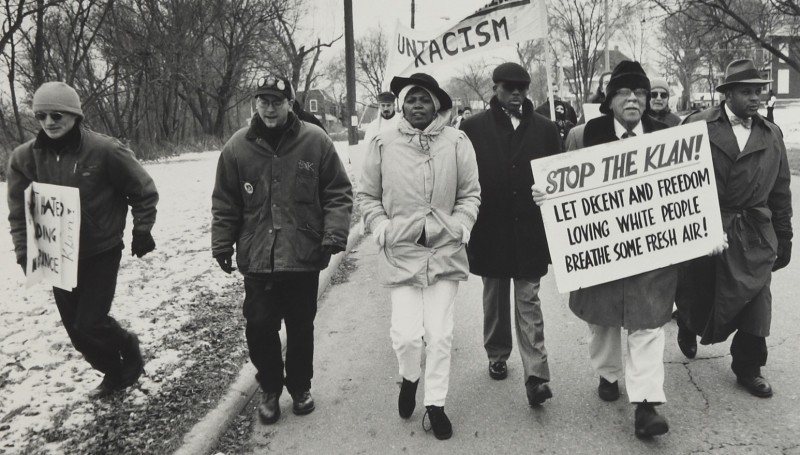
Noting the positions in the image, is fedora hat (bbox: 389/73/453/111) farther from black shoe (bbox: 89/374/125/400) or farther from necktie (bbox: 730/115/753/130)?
black shoe (bbox: 89/374/125/400)

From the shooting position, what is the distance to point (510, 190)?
4.05m

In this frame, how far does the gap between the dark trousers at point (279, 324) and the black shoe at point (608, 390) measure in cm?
183

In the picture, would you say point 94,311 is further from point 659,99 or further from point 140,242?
point 659,99

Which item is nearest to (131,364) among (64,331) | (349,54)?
(64,331)

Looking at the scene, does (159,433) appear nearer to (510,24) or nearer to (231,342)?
(231,342)

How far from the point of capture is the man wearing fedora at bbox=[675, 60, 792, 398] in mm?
3781

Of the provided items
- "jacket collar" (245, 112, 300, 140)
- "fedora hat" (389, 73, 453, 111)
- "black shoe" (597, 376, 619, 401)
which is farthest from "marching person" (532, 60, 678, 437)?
"jacket collar" (245, 112, 300, 140)

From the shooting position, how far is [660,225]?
3602 mm

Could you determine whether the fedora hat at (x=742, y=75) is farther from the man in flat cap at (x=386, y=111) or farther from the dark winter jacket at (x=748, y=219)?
the man in flat cap at (x=386, y=111)

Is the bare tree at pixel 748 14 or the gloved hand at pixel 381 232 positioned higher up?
the bare tree at pixel 748 14

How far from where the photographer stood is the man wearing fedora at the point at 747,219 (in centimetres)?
378

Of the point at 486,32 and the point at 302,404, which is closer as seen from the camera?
the point at 302,404

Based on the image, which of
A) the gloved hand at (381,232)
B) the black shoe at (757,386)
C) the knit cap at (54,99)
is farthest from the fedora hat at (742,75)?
the knit cap at (54,99)

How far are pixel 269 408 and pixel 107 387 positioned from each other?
3.47 feet
